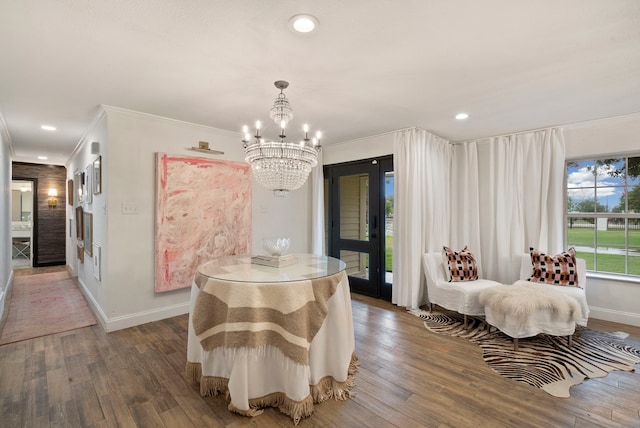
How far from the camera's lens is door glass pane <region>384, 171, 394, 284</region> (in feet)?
14.2

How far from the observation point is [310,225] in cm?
530

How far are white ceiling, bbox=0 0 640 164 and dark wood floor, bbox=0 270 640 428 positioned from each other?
2.40 meters

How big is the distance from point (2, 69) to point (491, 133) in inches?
203

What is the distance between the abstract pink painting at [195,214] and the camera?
3506 mm

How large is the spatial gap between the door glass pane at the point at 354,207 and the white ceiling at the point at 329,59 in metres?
1.41

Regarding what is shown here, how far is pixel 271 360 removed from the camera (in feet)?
6.40

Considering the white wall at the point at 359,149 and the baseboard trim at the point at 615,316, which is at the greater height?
the white wall at the point at 359,149

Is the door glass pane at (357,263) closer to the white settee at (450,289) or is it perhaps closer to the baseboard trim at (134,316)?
the white settee at (450,289)

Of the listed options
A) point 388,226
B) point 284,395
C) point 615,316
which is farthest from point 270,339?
point 615,316

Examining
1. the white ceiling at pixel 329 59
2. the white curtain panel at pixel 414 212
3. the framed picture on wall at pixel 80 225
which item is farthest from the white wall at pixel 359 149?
the framed picture on wall at pixel 80 225

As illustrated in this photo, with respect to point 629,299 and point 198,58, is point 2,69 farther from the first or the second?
point 629,299

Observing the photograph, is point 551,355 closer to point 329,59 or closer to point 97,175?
point 329,59

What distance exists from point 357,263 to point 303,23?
12.1 feet

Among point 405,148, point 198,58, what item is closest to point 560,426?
point 405,148
